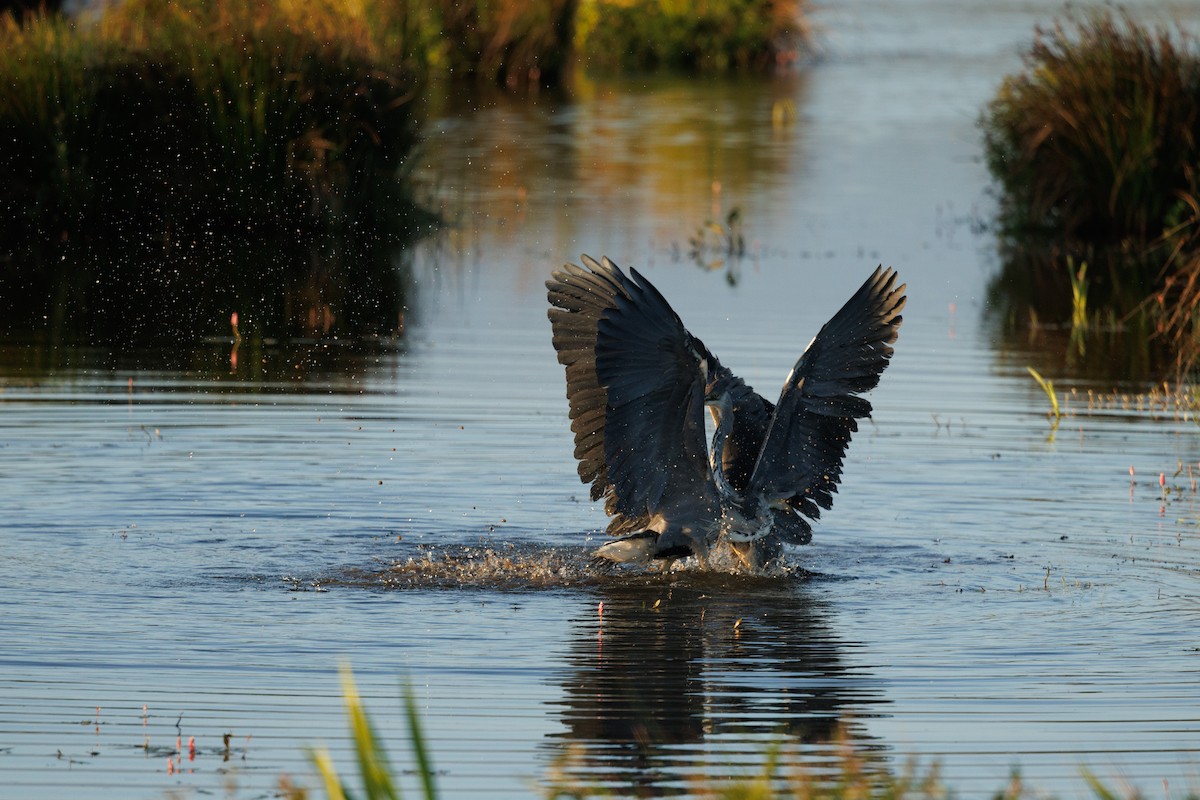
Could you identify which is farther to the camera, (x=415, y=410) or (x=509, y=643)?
(x=415, y=410)

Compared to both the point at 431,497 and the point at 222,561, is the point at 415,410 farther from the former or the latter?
the point at 222,561

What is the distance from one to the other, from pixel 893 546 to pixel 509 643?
2.47 m

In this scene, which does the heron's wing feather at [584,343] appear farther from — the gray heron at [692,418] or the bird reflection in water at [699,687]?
the bird reflection in water at [699,687]

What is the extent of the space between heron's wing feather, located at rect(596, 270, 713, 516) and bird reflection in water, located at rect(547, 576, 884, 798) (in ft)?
1.54

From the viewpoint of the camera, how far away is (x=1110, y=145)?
18.9 metres

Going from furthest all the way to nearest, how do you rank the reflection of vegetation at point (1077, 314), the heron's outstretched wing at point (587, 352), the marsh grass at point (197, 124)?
1. the marsh grass at point (197, 124)
2. the reflection of vegetation at point (1077, 314)
3. the heron's outstretched wing at point (587, 352)

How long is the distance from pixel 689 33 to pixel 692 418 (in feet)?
108

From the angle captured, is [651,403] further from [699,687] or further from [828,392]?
[699,687]

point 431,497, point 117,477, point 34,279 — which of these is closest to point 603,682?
point 431,497

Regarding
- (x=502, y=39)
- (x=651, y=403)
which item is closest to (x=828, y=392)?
(x=651, y=403)

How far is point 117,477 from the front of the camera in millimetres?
10609

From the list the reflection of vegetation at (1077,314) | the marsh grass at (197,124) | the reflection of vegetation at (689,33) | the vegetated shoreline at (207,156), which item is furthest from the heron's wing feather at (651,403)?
the reflection of vegetation at (689,33)

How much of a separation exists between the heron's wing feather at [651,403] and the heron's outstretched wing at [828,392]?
14.4 inches

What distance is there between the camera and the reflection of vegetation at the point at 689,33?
40.0 meters
